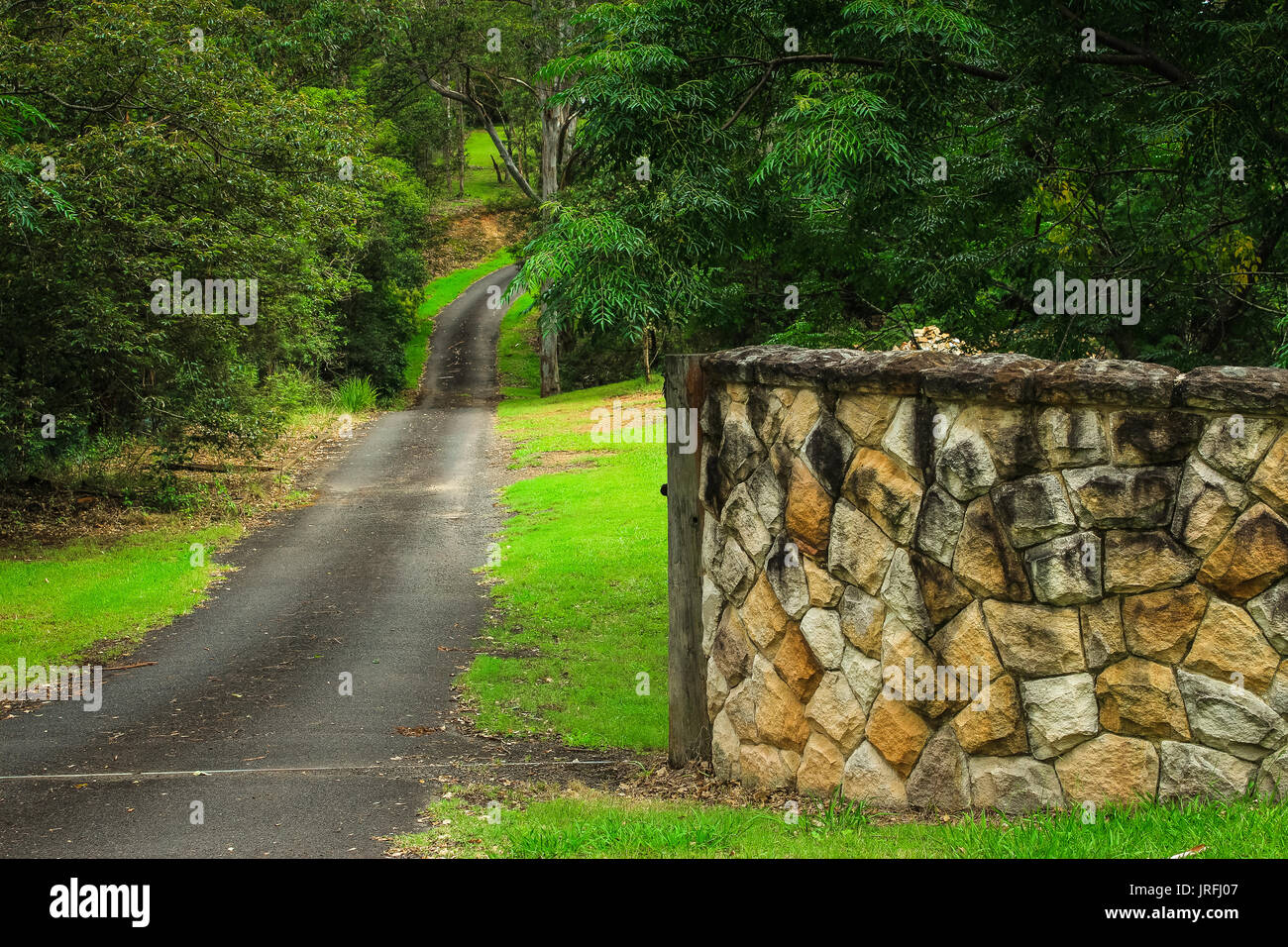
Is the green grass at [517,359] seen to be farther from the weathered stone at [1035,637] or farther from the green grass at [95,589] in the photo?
the weathered stone at [1035,637]

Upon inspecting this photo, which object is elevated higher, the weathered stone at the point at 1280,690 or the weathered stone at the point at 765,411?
the weathered stone at the point at 765,411

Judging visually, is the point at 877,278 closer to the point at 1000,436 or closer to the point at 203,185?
the point at 1000,436

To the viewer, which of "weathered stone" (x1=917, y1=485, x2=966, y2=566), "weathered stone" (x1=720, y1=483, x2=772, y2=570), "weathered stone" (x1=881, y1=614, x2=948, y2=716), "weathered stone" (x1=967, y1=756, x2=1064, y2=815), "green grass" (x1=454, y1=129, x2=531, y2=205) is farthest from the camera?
"green grass" (x1=454, y1=129, x2=531, y2=205)

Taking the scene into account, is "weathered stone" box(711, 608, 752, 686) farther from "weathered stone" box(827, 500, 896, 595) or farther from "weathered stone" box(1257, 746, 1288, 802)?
"weathered stone" box(1257, 746, 1288, 802)

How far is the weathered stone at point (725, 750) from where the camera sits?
20.9ft

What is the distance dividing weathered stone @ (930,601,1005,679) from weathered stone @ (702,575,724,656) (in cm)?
161

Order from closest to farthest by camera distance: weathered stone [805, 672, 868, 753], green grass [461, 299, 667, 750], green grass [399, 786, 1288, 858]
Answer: green grass [399, 786, 1288, 858]
weathered stone [805, 672, 868, 753]
green grass [461, 299, 667, 750]

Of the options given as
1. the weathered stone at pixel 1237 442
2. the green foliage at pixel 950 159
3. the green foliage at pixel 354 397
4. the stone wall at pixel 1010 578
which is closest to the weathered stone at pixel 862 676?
the stone wall at pixel 1010 578

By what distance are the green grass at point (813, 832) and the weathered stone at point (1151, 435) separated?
1442 mm

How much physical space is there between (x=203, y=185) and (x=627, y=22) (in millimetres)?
9819

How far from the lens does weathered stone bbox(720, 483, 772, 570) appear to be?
6.07 meters

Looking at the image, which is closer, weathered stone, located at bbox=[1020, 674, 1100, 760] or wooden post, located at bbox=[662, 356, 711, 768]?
weathered stone, located at bbox=[1020, 674, 1100, 760]

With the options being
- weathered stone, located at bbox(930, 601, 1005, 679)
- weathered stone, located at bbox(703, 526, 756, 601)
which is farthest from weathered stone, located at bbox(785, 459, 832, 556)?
weathered stone, located at bbox(930, 601, 1005, 679)

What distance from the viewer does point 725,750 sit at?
254 inches
